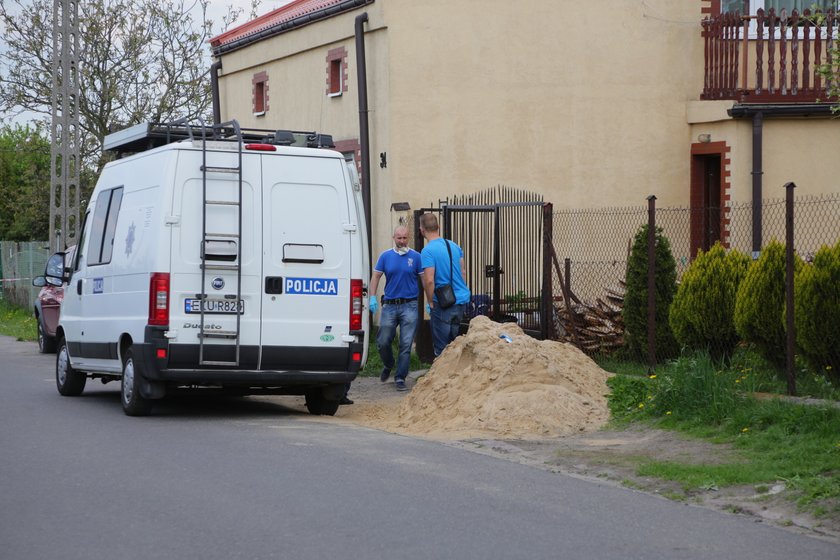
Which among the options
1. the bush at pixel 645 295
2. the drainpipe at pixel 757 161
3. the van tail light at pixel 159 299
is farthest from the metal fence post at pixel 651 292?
the drainpipe at pixel 757 161

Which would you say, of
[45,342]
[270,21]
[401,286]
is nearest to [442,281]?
[401,286]

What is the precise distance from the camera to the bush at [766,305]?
42.7 ft

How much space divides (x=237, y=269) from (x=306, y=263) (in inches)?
26.8

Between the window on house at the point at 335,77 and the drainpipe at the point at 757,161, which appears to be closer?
the drainpipe at the point at 757,161

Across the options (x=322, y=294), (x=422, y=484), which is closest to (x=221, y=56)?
(x=322, y=294)

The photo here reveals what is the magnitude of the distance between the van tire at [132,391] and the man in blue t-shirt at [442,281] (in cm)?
389

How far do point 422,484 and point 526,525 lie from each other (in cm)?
148

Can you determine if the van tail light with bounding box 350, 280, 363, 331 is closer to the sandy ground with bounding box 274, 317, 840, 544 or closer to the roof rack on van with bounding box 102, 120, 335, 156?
the sandy ground with bounding box 274, 317, 840, 544

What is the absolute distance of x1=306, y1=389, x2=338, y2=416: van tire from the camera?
1371 cm

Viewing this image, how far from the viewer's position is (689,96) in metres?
24.1

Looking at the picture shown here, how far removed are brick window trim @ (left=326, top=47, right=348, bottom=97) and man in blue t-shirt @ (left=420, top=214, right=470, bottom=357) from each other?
9.15 meters

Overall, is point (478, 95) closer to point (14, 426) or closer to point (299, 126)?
point (299, 126)

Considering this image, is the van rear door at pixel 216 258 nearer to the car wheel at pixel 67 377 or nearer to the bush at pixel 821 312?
the car wheel at pixel 67 377

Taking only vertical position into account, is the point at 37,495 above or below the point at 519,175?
below
